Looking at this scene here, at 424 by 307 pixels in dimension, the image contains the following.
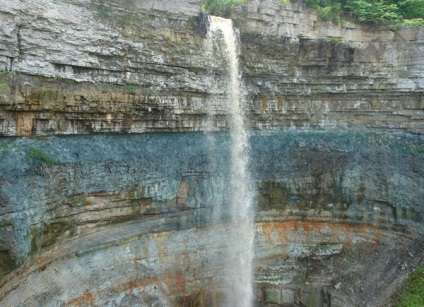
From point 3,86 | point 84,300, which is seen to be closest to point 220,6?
point 3,86

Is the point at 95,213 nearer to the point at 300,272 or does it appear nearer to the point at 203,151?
the point at 203,151

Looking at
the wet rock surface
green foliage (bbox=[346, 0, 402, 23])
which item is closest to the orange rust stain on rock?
the wet rock surface

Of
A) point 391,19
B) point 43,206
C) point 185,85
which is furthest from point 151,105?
point 391,19

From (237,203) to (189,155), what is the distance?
3197mm

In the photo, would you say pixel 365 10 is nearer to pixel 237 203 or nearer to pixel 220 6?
pixel 220 6

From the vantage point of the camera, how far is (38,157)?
1091cm

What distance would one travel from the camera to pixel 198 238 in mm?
14992

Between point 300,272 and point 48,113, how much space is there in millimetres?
12210

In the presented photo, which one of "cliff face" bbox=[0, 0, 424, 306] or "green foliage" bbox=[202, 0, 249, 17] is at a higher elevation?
"green foliage" bbox=[202, 0, 249, 17]

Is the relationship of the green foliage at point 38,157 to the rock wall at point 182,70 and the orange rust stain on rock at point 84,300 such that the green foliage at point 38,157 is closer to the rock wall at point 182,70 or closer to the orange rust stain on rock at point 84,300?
the rock wall at point 182,70

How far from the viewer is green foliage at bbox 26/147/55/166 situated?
10773mm

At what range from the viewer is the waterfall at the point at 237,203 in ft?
49.9

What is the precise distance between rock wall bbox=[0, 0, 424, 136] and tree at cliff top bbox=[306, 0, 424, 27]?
1.38ft

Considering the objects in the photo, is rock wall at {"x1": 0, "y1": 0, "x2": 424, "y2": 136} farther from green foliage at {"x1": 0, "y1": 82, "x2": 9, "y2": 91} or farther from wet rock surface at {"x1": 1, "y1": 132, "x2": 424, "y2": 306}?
wet rock surface at {"x1": 1, "y1": 132, "x2": 424, "y2": 306}
